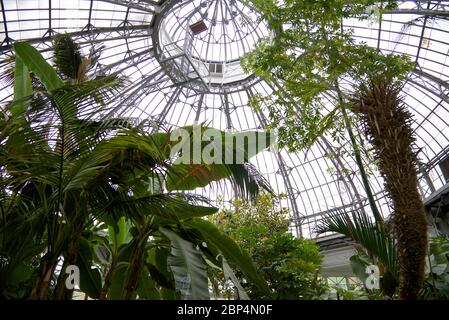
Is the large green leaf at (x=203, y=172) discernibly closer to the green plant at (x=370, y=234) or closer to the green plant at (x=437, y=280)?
the green plant at (x=370, y=234)

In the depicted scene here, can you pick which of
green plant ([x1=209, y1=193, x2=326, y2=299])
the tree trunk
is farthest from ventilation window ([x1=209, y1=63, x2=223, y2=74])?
the tree trunk

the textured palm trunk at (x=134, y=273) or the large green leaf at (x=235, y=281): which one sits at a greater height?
the textured palm trunk at (x=134, y=273)

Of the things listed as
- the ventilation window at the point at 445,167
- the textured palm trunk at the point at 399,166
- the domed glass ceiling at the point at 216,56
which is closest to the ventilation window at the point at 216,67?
the domed glass ceiling at the point at 216,56

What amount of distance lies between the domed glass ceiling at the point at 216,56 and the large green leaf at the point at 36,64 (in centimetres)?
810

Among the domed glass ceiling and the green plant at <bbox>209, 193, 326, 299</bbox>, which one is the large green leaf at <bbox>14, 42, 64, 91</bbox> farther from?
the domed glass ceiling

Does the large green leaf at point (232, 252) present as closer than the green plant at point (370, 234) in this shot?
No

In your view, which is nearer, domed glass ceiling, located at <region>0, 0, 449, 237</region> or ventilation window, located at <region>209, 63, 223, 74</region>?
domed glass ceiling, located at <region>0, 0, 449, 237</region>

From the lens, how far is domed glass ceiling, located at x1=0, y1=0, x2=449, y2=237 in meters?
14.9

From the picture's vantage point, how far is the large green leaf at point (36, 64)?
12.5ft

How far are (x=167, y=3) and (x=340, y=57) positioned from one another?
403 inches

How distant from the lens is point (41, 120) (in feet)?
10.4

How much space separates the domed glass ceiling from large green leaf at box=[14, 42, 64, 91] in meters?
8.10
